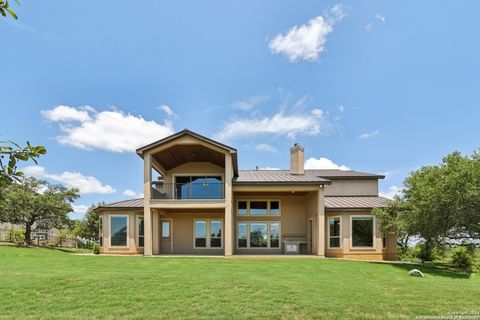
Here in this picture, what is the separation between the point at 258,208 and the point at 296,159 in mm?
4516

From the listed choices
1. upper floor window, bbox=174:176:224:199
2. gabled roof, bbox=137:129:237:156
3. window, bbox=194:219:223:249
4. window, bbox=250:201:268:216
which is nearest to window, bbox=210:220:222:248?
window, bbox=194:219:223:249

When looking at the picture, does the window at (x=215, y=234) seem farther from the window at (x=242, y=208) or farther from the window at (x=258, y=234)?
the window at (x=242, y=208)

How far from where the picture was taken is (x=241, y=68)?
63.7 feet

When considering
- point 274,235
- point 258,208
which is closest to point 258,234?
point 274,235

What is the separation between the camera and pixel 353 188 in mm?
26422

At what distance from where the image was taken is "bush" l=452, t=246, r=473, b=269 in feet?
61.5

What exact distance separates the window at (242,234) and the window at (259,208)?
1.03 metres

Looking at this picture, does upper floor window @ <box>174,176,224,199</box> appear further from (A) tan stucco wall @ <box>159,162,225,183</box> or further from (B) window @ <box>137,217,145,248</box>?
(B) window @ <box>137,217,145,248</box>

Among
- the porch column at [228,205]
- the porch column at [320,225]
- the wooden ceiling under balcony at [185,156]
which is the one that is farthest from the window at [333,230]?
the wooden ceiling under balcony at [185,156]

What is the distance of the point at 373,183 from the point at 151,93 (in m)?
17.5

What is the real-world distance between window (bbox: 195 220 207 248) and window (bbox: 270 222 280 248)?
14.4 feet

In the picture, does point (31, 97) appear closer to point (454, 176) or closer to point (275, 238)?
point (275, 238)

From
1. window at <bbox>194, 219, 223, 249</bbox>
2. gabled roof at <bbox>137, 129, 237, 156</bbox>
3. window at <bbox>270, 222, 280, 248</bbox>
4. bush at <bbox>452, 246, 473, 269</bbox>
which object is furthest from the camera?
window at <bbox>270, 222, 280, 248</bbox>

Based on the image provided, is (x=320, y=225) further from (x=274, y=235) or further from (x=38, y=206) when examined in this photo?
(x=38, y=206)
